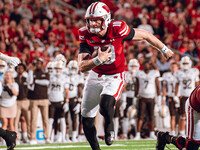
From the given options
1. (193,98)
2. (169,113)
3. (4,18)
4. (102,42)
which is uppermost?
(4,18)

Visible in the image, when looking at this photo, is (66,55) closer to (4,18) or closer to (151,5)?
(4,18)

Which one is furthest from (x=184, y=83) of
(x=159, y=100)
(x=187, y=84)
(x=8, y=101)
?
(x=8, y=101)

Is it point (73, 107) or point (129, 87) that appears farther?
point (129, 87)

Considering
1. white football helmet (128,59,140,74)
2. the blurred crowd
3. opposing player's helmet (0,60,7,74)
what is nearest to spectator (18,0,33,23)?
the blurred crowd

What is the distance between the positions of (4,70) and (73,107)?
6.35 ft

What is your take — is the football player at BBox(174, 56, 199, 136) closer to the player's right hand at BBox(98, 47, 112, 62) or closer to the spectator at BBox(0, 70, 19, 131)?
the spectator at BBox(0, 70, 19, 131)

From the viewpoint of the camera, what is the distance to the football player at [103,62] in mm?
5102

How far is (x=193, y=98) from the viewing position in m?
4.65

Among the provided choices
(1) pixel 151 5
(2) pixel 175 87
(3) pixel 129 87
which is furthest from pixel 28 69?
(1) pixel 151 5

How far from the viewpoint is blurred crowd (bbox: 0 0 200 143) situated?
12.1 meters

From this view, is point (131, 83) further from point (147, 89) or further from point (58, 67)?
point (58, 67)

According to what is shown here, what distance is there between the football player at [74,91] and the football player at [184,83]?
7.75 feet

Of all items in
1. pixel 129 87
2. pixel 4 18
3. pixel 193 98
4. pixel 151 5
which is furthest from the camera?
pixel 151 5

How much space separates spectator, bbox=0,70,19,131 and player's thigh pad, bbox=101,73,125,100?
13.4 ft
